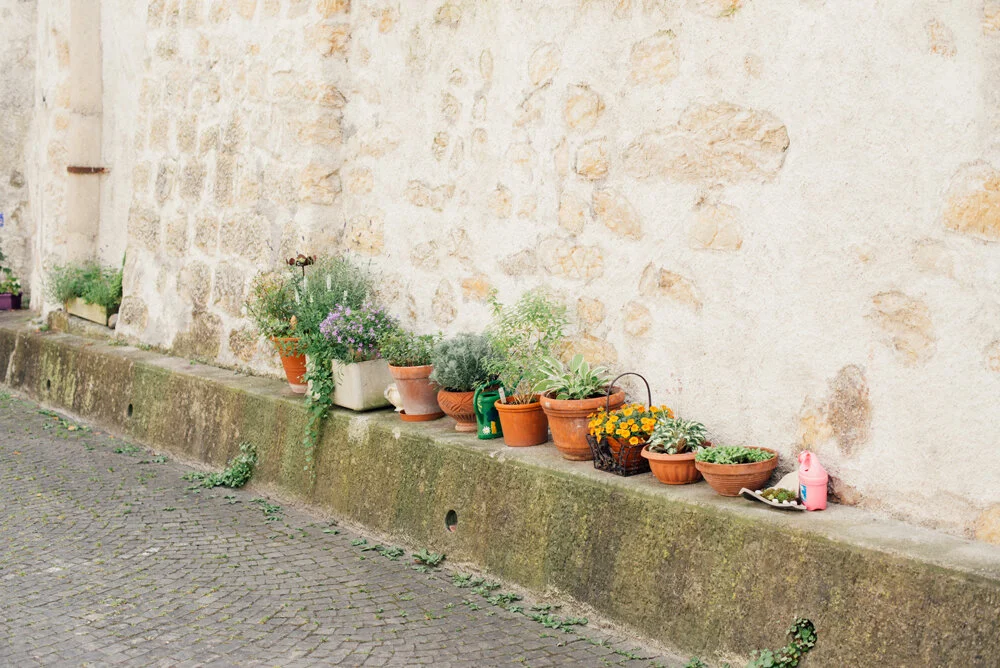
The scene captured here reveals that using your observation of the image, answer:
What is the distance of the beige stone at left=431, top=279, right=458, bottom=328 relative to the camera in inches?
205

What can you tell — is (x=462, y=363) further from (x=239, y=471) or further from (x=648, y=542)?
(x=239, y=471)

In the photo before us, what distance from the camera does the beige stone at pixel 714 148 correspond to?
372 centimetres

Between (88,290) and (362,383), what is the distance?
443cm

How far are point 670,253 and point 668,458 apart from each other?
834 millimetres

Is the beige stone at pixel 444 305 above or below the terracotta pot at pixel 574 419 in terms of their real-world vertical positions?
above

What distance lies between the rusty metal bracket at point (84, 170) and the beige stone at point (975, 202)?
7.99m

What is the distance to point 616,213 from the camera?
4.31m

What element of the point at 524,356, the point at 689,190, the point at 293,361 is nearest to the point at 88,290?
the point at 293,361

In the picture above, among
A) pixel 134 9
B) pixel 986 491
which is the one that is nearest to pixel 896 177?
pixel 986 491

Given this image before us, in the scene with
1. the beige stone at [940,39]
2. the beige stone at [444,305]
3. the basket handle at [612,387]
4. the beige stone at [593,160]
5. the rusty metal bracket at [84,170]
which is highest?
the beige stone at [940,39]

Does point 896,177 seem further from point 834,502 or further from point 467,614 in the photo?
point 467,614

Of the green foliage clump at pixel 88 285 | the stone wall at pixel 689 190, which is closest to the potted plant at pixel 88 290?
the green foliage clump at pixel 88 285

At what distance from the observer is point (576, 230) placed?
14.8ft

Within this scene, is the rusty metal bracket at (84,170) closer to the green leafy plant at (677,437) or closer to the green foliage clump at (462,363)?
the green foliage clump at (462,363)
